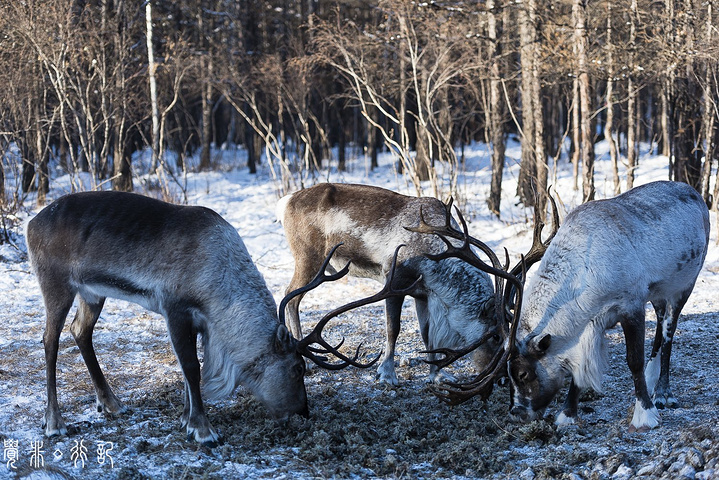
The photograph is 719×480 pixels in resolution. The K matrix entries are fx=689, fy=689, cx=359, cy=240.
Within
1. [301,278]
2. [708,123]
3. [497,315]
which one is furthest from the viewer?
[708,123]

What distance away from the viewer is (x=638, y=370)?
3988 millimetres

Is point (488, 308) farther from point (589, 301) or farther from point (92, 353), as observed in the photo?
point (92, 353)

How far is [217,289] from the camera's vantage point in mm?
4078

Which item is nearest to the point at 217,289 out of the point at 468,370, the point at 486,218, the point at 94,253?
the point at 94,253

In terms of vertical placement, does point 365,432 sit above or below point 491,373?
below

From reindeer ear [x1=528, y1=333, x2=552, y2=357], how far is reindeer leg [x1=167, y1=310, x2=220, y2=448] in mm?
1884

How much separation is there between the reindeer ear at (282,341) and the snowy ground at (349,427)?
1.45 feet

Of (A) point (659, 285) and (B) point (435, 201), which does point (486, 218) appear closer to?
(B) point (435, 201)

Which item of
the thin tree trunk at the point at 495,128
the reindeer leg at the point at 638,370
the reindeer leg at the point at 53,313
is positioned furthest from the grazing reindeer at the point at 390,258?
the thin tree trunk at the point at 495,128

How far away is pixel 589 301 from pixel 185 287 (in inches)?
91.9

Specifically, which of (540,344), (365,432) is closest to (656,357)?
(540,344)

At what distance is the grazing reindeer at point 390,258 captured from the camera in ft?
15.9

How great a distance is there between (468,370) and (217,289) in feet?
7.58

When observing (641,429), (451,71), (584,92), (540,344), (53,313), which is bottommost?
(641,429)
